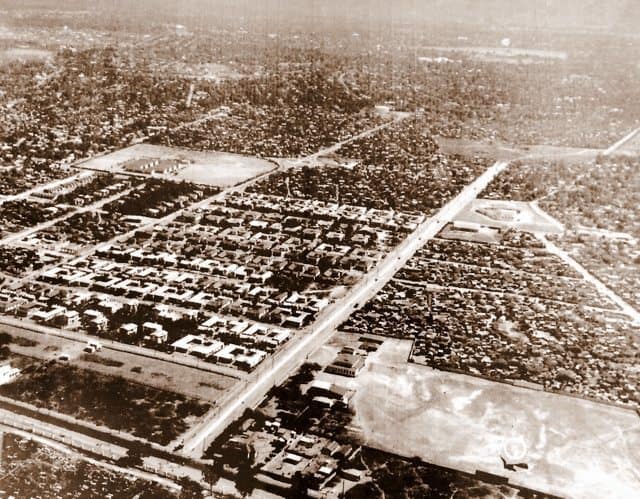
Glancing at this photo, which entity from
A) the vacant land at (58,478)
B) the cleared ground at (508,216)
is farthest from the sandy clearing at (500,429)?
the cleared ground at (508,216)

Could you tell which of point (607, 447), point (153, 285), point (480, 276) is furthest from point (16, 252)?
point (607, 447)

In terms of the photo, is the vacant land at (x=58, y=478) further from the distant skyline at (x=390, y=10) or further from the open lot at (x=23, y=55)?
the distant skyline at (x=390, y=10)

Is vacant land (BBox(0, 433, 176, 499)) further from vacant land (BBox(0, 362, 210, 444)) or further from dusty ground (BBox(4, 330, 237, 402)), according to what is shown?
dusty ground (BBox(4, 330, 237, 402))

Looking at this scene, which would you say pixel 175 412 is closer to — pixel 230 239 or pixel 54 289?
pixel 54 289

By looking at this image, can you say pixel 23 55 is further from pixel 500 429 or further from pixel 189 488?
pixel 500 429

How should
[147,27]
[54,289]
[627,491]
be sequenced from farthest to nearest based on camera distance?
[147,27]
[54,289]
[627,491]

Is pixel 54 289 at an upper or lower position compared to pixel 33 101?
lower

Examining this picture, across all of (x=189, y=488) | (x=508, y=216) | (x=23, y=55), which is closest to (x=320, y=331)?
(x=189, y=488)

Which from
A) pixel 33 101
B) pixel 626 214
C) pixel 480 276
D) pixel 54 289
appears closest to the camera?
pixel 54 289
